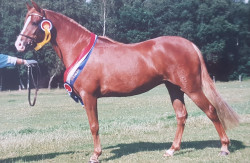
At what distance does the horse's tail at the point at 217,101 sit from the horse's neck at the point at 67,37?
2.44 meters

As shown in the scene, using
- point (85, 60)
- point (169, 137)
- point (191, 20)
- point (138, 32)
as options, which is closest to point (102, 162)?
point (85, 60)

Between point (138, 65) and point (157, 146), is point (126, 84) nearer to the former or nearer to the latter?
point (138, 65)

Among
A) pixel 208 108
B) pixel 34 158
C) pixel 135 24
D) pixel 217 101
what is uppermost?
pixel 135 24

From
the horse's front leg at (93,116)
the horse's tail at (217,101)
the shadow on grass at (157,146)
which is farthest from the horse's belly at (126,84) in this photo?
the shadow on grass at (157,146)

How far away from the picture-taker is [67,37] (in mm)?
6180

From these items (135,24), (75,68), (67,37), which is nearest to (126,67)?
(75,68)

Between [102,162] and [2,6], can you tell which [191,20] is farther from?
[102,162]

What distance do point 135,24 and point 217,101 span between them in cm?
4552

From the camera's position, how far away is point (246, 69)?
125ft

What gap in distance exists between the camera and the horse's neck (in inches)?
241

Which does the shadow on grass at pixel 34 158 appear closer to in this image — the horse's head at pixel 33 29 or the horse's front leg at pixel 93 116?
the horse's front leg at pixel 93 116

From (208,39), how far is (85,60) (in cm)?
4452

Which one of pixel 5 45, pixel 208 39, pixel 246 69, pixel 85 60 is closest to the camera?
pixel 85 60

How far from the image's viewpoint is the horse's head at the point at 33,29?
19.4 feet
